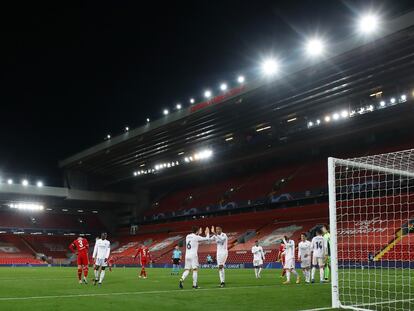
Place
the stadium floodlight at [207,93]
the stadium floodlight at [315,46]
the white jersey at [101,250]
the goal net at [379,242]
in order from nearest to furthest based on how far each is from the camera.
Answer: the goal net at [379,242] → the white jersey at [101,250] → the stadium floodlight at [315,46] → the stadium floodlight at [207,93]

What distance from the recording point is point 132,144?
45.9 m

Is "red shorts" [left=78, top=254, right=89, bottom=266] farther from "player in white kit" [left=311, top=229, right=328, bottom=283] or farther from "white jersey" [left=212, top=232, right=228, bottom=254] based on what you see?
"player in white kit" [left=311, top=229, right=328, bottom=283]

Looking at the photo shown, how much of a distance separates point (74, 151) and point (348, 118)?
30.6m

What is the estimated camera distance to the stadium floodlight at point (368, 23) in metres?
23.0

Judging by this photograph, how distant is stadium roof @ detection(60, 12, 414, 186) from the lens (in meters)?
26.2

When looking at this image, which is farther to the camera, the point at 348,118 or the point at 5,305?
the point at 348,118

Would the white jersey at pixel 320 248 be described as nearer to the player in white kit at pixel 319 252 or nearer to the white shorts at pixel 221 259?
the player in white kit at pixel 319 252

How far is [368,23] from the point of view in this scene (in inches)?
912

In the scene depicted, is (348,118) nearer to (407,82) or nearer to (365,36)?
(407,82)

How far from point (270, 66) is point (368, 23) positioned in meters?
7.36

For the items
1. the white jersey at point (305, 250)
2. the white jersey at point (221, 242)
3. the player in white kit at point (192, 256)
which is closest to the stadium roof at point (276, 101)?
the white jersey at point (305, 250)

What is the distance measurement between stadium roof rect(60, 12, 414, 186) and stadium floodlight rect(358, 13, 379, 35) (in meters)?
0.65

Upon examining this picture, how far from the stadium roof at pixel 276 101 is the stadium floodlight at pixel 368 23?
648mm

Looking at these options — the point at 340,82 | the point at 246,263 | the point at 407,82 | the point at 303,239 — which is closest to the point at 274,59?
the point at 340,82
